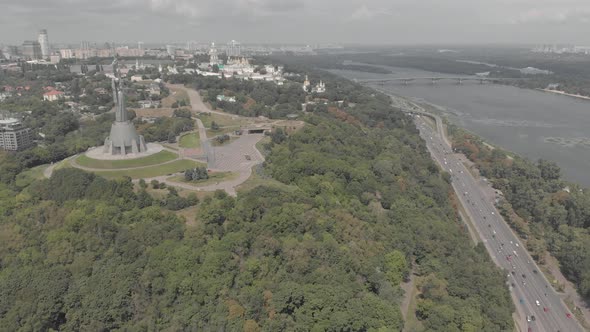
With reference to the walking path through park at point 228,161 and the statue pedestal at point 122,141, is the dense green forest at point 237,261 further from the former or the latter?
the statue pedestal at point 122,141

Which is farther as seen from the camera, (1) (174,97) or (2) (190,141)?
(1) (174,97)

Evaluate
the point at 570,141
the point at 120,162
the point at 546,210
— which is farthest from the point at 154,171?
the point at 570,141

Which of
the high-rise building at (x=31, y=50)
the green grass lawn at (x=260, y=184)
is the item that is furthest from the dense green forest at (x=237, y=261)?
the high-rise building at (x=31, y=50)

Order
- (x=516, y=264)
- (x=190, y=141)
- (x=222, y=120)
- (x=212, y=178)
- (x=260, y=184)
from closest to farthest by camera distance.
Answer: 1. (x=516, y=264)
2. (x=260, y=184)
3. (x=212, y=178)
4. (x=190, y=141)
5. (x=222, y=120)

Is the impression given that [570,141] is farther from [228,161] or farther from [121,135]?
[121,135]

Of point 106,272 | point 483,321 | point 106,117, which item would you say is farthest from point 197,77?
point 483,321
